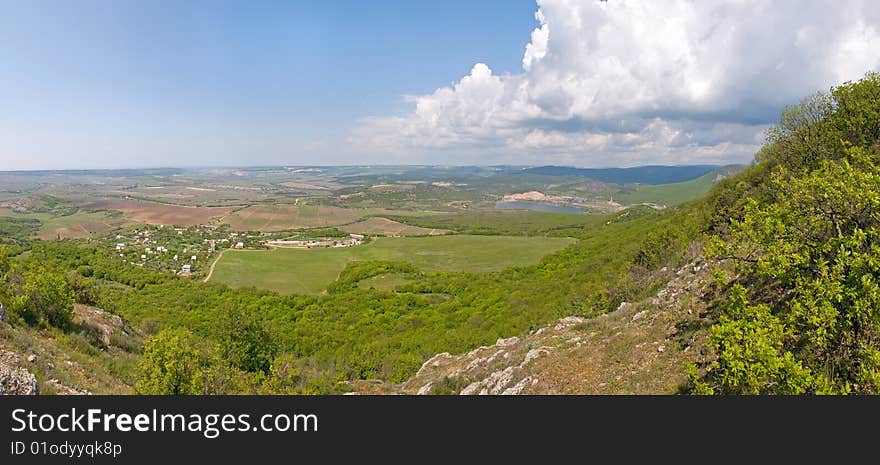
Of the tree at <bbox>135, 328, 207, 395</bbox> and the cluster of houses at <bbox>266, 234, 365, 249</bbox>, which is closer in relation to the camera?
the tree at <bbox>135, 328, 207, 395</bbox>

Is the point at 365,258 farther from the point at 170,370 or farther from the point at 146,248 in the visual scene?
the point at 170,370

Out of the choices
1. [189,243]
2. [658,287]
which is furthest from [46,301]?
[189,243]

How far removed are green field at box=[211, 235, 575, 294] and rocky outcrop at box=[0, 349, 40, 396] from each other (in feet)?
284

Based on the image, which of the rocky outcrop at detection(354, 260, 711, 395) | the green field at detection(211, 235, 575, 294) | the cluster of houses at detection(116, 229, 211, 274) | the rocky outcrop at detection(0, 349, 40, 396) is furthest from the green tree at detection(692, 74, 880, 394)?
the cluster of houses at detection(116, 229, 211, 274)

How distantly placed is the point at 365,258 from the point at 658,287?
4578 inches

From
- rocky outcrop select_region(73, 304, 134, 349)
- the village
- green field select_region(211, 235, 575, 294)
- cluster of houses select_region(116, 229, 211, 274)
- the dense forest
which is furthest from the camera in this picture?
the village

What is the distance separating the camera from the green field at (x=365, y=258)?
11000 cm

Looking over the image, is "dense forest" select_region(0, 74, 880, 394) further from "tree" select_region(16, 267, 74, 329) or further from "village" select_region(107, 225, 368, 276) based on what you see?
"village" select_region(107, 225, 368, 276)

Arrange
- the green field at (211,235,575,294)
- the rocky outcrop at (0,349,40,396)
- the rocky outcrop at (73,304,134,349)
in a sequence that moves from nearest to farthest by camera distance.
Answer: the rocky outcrop at (0,349,40,396)
the rocky outcrop at (73,304,134,349)
the green field at (211,235,575,294)

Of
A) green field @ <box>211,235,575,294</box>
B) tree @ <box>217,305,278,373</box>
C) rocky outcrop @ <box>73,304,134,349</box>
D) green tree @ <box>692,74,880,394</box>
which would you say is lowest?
green field @ <box>211,235,575,294</box>

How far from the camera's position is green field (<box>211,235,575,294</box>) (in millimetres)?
110000

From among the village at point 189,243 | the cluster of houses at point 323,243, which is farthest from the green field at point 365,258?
the cluster of houses at point 323,243

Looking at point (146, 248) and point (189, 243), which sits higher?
point (146, 248)

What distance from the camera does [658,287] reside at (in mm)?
31641
